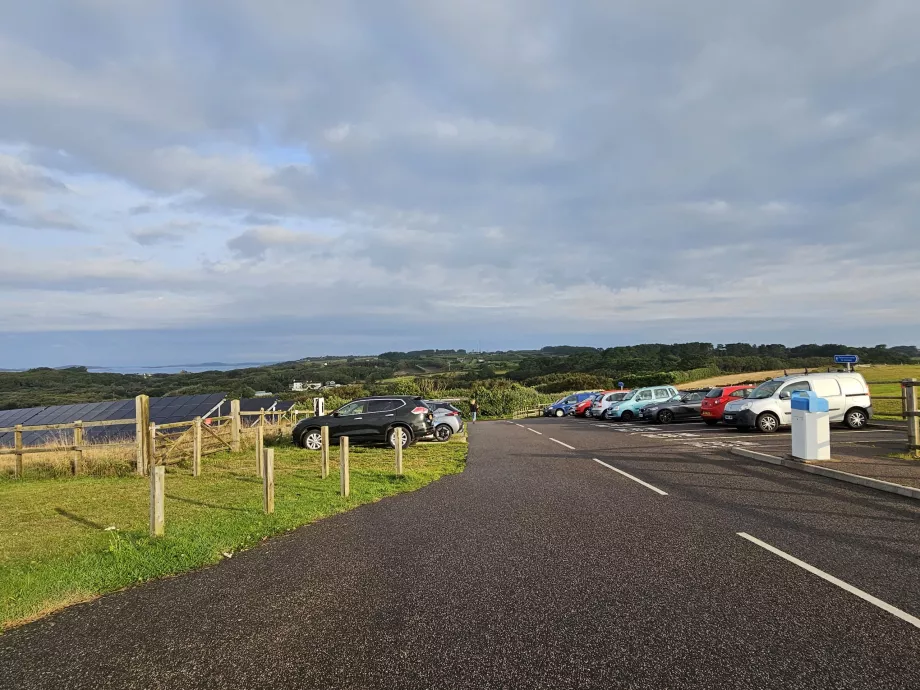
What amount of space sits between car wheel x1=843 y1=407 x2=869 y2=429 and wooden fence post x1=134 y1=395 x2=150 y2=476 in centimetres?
2025

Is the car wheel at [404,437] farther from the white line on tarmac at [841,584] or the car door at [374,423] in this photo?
the white line on tarmac at [841,584]

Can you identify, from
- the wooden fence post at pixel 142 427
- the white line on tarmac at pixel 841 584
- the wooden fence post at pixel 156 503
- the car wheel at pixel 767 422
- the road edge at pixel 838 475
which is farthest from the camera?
the car wheel at pixel 767 422

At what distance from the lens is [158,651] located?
13.2 ft

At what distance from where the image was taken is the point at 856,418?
18.4m

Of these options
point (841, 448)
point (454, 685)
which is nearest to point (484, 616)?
point (454, 685)

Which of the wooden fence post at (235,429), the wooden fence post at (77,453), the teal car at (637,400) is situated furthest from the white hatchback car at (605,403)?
the wooden fence post at (77,453)

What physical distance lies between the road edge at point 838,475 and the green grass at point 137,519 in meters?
6.61

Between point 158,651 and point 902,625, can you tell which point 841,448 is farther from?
point 158,651

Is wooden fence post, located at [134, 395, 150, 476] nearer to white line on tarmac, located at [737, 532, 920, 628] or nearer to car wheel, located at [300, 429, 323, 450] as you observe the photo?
car wheel, located at [300, 429, 323, 450]

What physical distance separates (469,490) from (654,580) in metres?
5.32

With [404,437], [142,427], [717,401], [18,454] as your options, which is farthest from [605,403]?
[18,454]

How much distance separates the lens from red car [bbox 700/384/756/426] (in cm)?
2255

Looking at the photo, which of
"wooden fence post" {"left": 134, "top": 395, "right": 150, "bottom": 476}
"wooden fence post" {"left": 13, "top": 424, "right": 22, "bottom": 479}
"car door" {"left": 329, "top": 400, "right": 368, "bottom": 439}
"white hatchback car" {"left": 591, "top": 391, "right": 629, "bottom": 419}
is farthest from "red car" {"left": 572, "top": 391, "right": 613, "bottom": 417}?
"wooden fence post" {"left": 13, "top": 424, "right": 22, "bottom": 479}

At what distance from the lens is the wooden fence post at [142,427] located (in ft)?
41.2
